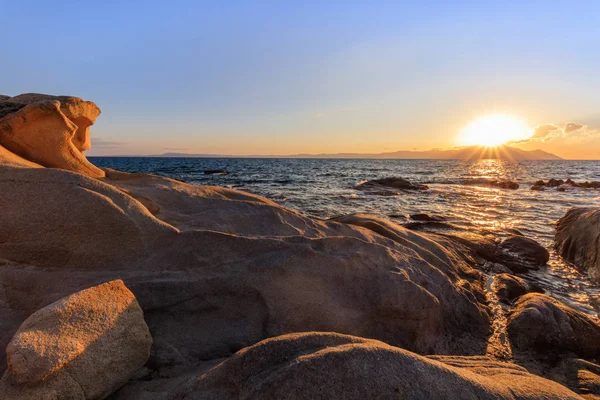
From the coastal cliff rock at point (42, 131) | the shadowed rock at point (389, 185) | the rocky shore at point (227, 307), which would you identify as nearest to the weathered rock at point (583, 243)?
the rocky shore at point (227, 307)

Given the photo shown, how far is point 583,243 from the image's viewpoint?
729 cm

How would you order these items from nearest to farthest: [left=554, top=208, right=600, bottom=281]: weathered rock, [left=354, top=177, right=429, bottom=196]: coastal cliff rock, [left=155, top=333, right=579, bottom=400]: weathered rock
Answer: [left=155, top=333, right=579, bottom=400]: weathered rock → [left=554, top=208, right=600, bottom=281]: weathered rock → [left=354, top=177, right=429, bottom=196]: coastal cliff rock

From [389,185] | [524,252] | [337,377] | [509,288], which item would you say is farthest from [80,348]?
[389,185]

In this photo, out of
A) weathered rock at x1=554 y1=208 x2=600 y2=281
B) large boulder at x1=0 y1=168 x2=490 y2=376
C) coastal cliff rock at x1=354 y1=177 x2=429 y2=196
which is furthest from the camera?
coastal cliff rock at x1=354 y1=177 x2=429 y2=196

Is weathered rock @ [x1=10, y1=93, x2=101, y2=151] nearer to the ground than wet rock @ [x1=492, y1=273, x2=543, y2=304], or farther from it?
farther from it

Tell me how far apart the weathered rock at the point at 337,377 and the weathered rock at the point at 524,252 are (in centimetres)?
578

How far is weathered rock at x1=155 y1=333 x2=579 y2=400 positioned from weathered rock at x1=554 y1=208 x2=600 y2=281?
19.8 ft

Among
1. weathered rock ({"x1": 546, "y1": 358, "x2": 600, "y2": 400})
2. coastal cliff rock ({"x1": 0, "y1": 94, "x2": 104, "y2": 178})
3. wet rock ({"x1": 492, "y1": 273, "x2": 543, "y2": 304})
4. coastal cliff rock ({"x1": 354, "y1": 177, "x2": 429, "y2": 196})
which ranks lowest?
weathered rock ({"x1": 546, "y1": 358, "x2": 600, "y2": 400})

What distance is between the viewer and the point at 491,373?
8.03 feet

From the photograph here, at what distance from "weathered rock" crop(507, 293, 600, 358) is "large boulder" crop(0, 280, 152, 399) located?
414cm

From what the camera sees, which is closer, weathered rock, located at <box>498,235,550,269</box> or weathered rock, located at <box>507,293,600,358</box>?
weathered rock, located at <box>507,293,600,358</box>

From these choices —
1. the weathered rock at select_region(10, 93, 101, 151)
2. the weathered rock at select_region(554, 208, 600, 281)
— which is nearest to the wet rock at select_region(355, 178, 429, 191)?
the weathered rock at select_region(554, 208, 600, 281)

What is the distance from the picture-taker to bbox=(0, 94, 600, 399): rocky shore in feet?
6.28

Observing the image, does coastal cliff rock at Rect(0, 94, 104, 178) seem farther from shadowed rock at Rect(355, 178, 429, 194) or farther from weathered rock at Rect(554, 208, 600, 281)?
shadowed rock at Rect(355, 178, 429, 194)
